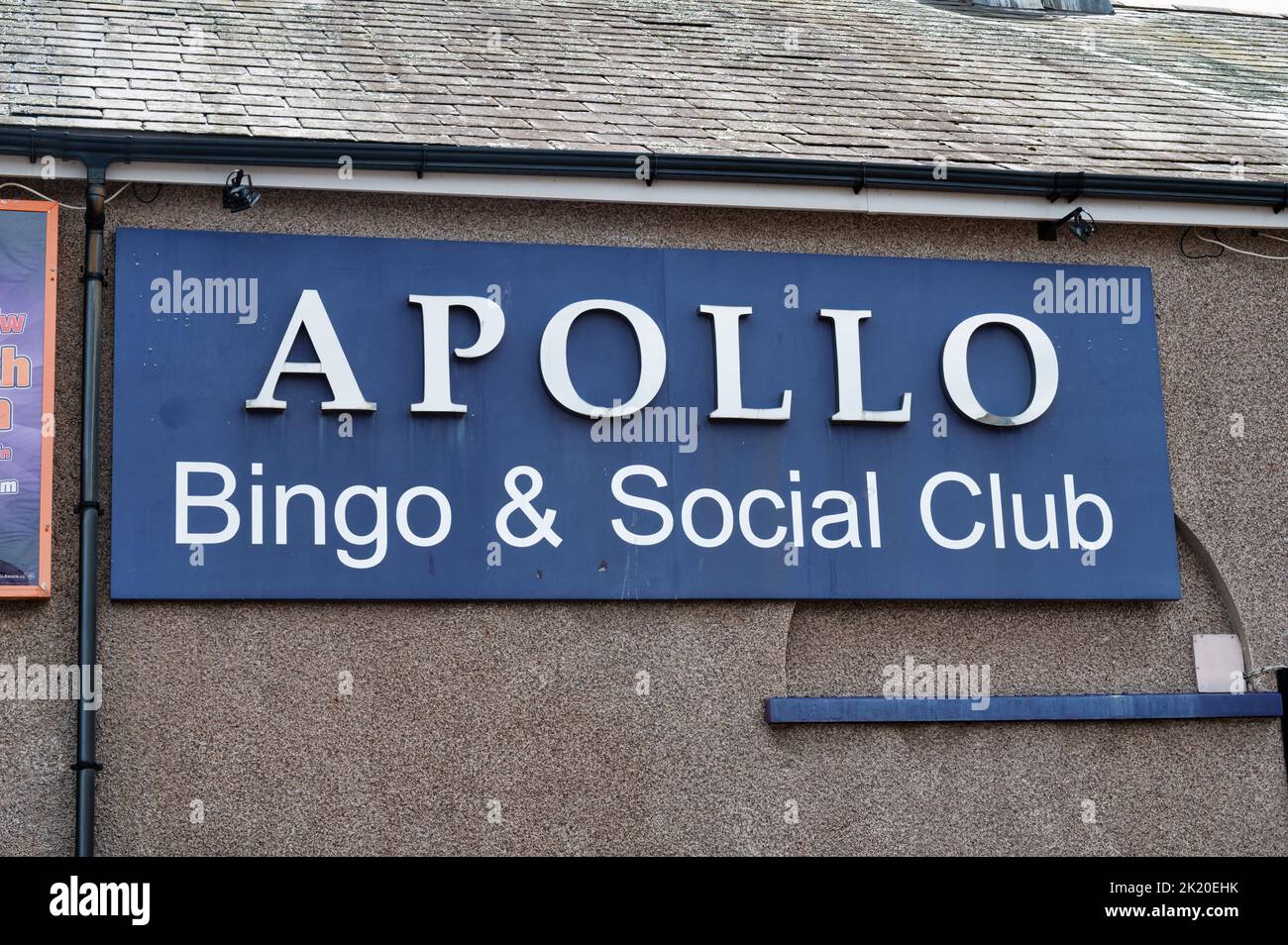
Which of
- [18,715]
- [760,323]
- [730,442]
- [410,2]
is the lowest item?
[18,715]

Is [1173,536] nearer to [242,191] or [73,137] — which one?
[242,191]

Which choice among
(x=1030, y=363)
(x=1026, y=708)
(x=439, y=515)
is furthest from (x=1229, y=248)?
(x=439, y=515)

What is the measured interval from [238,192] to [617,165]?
1.87 m

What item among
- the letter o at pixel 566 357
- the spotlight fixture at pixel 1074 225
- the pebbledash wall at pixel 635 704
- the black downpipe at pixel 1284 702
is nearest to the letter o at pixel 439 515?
the pebbledash wall at pixel 635 704

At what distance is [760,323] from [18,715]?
402 centimetres

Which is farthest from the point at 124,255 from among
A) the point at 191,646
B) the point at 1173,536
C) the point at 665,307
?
the point at 1173,536

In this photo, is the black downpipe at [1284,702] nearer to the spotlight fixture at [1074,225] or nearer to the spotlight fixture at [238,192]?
the spotlight fixture at [1074,225]

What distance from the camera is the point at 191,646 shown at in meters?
7.28

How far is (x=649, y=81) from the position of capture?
9.64 meters

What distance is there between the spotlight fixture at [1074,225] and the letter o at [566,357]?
7.45 feet

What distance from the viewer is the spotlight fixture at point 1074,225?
8.40m

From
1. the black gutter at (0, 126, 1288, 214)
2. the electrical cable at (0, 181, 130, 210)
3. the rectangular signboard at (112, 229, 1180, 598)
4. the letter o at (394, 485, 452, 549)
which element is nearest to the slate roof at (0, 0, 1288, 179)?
the black gutter at (0, 126, 1288, 214)

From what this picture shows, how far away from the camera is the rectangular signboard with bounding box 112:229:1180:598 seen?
7.51 metres

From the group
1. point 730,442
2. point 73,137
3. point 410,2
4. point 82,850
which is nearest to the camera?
point 82,850
